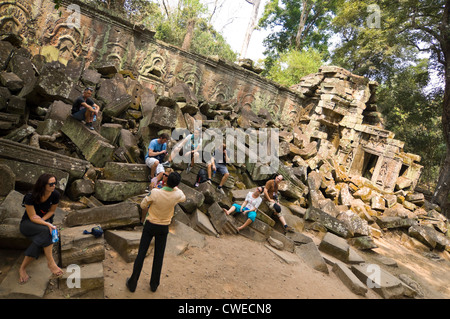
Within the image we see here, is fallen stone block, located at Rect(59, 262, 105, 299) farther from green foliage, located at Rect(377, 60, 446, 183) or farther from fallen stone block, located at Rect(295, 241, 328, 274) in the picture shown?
green foliage, located at Rect(377, 60, 446, 183)

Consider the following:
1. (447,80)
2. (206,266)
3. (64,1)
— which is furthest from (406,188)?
(64,1)

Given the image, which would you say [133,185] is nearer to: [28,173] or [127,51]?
[28,173]

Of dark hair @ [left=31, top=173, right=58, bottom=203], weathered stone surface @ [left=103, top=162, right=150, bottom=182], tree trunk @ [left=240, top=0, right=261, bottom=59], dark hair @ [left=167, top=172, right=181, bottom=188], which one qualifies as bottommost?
weathered stone surface @ [left=103, top=162, right=150, bottom=182]

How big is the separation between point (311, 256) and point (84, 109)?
588 cm

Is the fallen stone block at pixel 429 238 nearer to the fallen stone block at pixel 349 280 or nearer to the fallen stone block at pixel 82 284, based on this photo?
the fallen stone block at pixel 349 280

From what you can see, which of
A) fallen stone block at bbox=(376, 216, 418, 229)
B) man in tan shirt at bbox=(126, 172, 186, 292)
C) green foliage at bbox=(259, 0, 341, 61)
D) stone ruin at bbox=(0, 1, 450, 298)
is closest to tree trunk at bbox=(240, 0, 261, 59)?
green foliage at bbox=(259, 0, 341, 61)

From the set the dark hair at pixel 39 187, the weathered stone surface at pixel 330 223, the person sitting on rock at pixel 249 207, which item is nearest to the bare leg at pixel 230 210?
the person sitting on rock at pixel 249 207

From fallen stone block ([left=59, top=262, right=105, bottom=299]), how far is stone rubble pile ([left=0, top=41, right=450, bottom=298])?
12mm

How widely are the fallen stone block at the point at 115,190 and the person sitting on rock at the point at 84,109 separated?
1.59 meters

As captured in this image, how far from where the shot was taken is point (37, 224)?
2797 millimetres

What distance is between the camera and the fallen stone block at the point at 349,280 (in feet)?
16.3

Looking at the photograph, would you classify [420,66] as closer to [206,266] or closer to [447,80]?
[447,80]

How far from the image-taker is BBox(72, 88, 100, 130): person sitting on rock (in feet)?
17.6

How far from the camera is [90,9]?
945 centimetres
